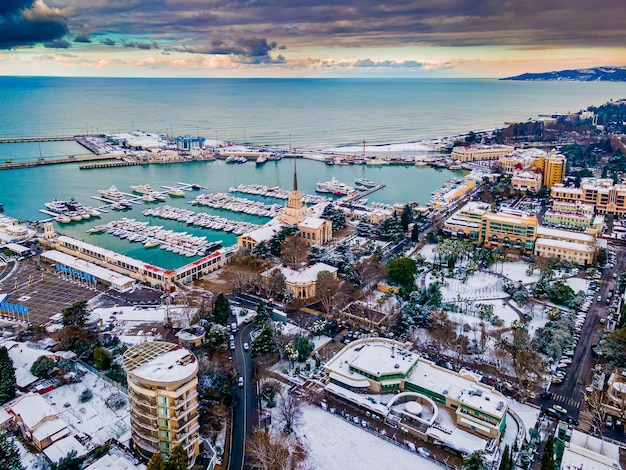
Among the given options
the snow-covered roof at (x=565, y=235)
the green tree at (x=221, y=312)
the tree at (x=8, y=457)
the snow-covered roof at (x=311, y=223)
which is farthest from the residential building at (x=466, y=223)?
the tree at (x=8, y=457)

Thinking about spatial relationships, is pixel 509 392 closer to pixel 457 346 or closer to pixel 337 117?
pixel 457 346

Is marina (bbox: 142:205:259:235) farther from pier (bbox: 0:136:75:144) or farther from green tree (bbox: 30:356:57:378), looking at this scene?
pier (bbox: 0:136:75:144)

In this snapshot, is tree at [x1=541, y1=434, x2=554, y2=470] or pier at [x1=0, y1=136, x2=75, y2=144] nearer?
tree at [x1=541, y1=434, x2=554, y2=470]

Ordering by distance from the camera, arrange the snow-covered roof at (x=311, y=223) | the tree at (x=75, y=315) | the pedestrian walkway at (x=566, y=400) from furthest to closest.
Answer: the snow-covered roof at (x=311, y=223), the tree at (x=75, y=315), the pedestrian walkway at (x=566, y=400)

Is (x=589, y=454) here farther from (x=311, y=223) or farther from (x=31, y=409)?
(x=311, y=223)

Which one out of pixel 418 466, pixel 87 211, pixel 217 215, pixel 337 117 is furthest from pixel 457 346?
pixel 337 117

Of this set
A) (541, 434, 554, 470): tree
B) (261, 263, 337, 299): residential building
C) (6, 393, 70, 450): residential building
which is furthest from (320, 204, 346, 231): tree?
(541, 434, 554, 470): tree

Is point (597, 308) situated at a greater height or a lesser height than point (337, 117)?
lesser

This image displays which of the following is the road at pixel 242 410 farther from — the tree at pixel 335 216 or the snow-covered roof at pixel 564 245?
the snow-covered roof at pixel 564 245
